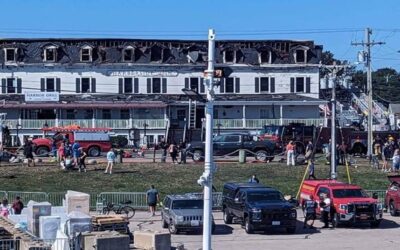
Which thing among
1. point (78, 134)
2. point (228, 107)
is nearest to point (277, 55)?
point (228, 107)

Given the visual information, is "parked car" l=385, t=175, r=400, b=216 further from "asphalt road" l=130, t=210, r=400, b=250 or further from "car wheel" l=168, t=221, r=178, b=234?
"car wheel" l=168, t=221, r=178, b=234

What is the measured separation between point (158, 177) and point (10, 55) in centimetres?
3550

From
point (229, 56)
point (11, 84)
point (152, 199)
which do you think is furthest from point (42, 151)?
point (229, 56)

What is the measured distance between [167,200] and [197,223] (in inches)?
89.8

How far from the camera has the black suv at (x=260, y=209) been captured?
33.7 metres

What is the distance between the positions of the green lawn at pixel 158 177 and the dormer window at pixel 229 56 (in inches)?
1137

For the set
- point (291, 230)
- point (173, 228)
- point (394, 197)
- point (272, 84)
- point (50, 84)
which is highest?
point (272, 84)

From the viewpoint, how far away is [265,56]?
82750 mm

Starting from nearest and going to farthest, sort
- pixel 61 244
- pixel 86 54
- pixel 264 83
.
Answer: pixel 61 244 → pixel 86 54 → pixel 264 83

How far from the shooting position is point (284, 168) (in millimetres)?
52438

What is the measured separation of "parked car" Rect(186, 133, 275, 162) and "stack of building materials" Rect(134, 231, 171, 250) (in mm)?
28708

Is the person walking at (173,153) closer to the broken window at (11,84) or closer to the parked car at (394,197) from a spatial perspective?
the parked car at (394,197)

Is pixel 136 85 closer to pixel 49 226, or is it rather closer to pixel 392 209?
pixel 392 209

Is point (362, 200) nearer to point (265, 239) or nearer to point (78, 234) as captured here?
point (265, 239)
